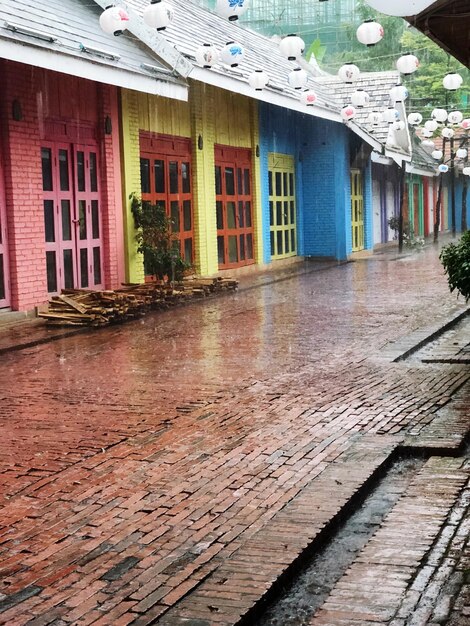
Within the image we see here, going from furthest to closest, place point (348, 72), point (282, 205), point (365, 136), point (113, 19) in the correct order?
point (365, 136), point (282, 205), point (348, 72), point (113, 19)

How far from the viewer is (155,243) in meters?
16.6

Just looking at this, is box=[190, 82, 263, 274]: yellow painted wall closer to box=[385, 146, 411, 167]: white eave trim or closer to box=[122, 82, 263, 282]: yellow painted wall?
box=[122, 82, 263, 282]: yellow painted wall

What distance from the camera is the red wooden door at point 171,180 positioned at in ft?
57.8

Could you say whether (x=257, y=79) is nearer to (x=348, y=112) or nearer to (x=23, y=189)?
(x=23, y=189)

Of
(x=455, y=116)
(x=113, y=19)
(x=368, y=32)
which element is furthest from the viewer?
(x=455, y=116)

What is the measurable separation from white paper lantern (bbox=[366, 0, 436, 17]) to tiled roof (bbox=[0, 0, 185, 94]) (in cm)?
590

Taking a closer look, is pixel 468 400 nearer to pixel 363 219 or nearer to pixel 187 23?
pixel 187 23

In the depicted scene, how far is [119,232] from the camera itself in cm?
1630

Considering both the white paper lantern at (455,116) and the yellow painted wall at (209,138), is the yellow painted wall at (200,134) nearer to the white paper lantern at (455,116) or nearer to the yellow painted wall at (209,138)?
the yellow painted wall at (209,138)

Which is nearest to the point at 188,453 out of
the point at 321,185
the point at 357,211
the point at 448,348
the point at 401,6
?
the point at 401,6

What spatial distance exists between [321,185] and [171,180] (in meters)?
9.18

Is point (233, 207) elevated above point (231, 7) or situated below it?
below

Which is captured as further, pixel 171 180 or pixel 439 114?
pixel 439 114

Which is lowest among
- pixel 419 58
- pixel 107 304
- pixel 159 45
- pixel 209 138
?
pixel 107 304
